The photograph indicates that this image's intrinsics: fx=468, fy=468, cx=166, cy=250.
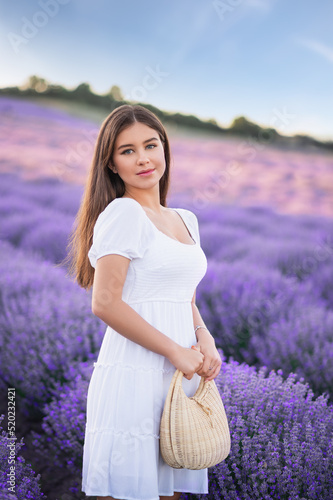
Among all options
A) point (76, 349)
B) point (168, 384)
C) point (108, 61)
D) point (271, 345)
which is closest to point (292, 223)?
point (108, 61)

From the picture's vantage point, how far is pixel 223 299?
11.3 ft

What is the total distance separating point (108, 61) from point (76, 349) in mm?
3210

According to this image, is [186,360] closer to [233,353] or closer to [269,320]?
[233,353]

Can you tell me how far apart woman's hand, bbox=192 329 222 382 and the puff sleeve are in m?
0.34

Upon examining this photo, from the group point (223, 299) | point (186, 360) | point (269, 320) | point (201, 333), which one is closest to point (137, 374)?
point (186, 360)

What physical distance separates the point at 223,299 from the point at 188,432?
7.53 feet

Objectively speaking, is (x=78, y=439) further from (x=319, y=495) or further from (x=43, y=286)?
(x=43, y=286)

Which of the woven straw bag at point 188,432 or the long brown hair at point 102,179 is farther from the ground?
the long brown hair at point 102,179

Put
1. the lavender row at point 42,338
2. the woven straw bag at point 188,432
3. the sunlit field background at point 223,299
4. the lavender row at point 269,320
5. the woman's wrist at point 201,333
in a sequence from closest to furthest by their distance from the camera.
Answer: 1. the woven straw bag at point 188,432
2. the woman's wrist at point 201,333
3. the sunlit field background at point 223,299
4. the lavender row at point 42,338
5. the lavender row at point 269,320

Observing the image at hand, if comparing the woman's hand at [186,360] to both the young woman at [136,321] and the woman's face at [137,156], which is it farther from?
the woman's face at [137,156]

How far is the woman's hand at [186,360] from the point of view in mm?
1228

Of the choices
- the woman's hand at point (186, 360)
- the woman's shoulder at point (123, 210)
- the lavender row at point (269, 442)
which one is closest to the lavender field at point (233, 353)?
the lavender row at point (269, 442)

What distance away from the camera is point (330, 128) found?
212 inches

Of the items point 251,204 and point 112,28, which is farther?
point 251,204
